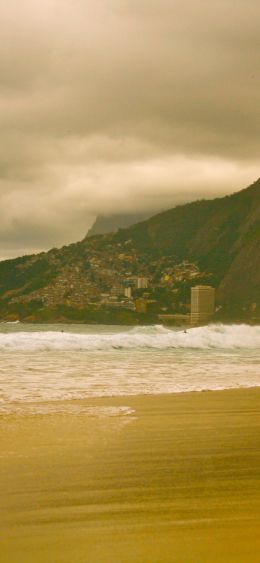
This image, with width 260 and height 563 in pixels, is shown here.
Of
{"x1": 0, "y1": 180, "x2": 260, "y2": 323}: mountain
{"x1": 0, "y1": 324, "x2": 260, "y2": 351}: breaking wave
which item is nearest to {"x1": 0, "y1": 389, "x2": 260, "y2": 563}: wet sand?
{"x1": 0, "y1": 324, "x2": 260, "y2": 351}: breaking wave

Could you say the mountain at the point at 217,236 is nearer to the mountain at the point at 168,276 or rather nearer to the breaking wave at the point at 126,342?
the mountain at the point at 168,276

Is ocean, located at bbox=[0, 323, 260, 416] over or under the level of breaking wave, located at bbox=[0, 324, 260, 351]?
over

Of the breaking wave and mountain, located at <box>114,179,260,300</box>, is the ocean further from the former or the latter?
mountain, located at <box>114,179,260,300</box>

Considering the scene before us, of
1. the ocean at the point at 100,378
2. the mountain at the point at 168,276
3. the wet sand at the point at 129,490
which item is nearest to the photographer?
the wet sand at the point at 129,490

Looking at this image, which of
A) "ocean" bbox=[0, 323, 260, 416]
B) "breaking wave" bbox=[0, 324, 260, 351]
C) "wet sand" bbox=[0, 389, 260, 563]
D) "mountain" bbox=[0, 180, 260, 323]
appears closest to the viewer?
"wet sand" bbox=[0, 389, 260, 563]

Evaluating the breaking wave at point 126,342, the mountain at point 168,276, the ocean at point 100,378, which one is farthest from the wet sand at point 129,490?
the mountain at point 168,276

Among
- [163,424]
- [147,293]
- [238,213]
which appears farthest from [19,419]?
[238,213]

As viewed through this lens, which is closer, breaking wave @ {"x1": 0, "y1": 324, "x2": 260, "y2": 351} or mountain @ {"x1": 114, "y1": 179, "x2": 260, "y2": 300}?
breaking wave @ {"x1": 0, "y1": 324, "x2": 260, "y2": 351}

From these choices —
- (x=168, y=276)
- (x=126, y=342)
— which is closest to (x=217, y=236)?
(x=168, y=276)

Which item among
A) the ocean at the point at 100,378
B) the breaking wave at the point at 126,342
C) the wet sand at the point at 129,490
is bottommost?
the breaking wave at the point at 126,342
